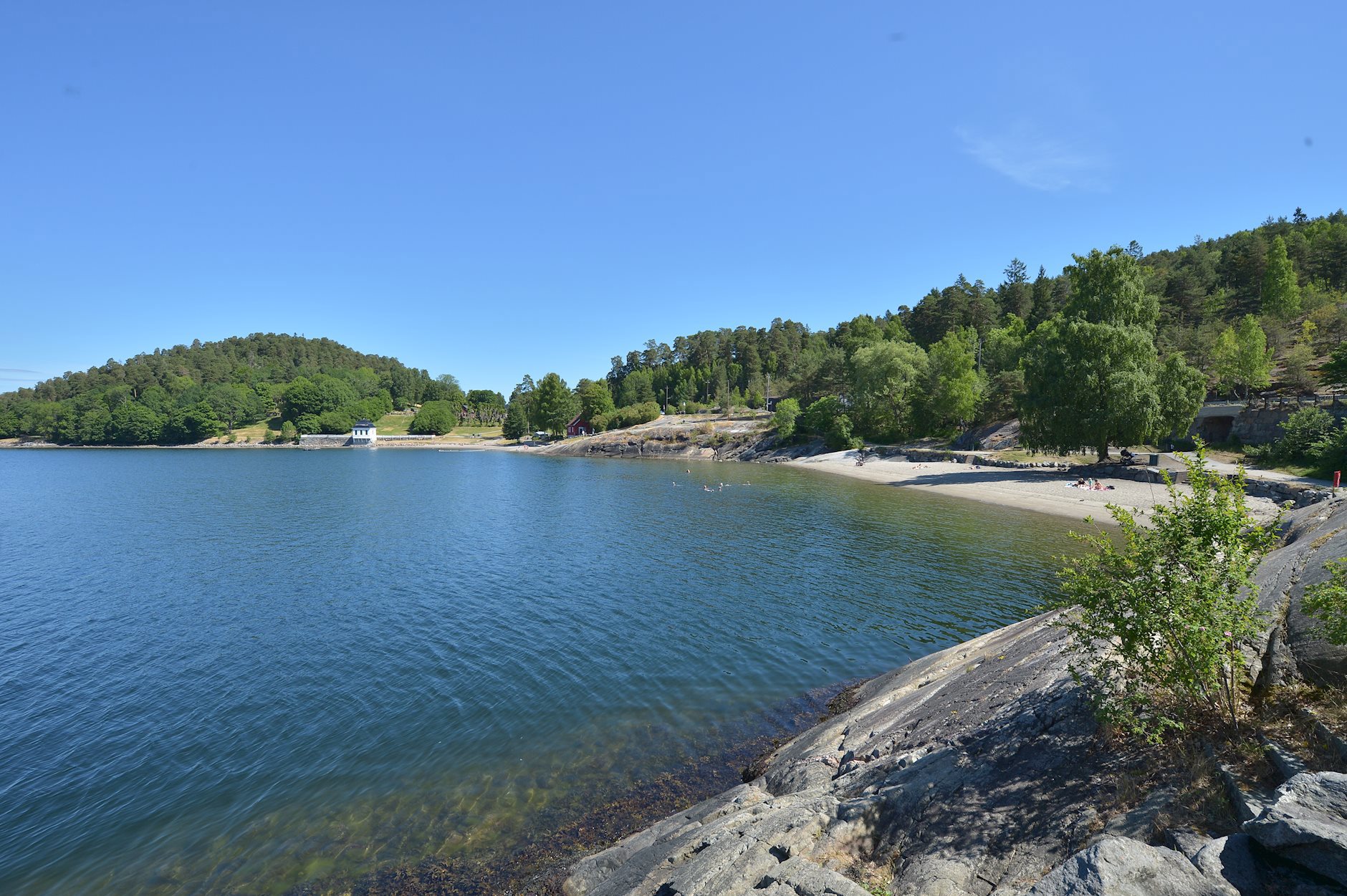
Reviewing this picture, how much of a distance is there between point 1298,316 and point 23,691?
135662mm

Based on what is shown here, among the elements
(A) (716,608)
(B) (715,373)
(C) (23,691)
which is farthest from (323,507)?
(B) (715,373)

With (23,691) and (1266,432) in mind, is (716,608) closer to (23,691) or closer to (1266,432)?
(23,691)

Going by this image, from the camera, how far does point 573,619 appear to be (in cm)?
2602

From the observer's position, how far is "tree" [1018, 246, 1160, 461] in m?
53.2

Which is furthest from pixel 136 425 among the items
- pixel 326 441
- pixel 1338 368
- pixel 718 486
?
pixel 1338 368

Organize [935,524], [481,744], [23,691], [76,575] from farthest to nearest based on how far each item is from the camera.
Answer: [935,524] → [76,575] → [23,691] → [481,744]

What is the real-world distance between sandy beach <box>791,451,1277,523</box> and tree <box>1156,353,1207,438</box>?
290 inches

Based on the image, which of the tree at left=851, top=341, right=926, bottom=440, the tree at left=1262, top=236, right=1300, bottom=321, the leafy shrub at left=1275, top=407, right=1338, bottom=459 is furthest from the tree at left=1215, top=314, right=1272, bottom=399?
the tree at left=851, top=341, right=926, bottom=440

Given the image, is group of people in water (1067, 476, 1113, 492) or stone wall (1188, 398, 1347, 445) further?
stone wall (1188, 398, 1347, 445)

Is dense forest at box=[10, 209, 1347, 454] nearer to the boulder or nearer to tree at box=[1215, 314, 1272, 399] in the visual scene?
tree at box=[1215, 314, 1272, 399]

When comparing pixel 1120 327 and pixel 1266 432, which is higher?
pixel 1120 327

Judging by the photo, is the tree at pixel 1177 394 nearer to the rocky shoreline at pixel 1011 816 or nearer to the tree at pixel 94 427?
the rocky shoreline at pixel 1011 816

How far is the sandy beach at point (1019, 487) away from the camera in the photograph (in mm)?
44094

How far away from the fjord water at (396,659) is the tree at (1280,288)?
7570cm
